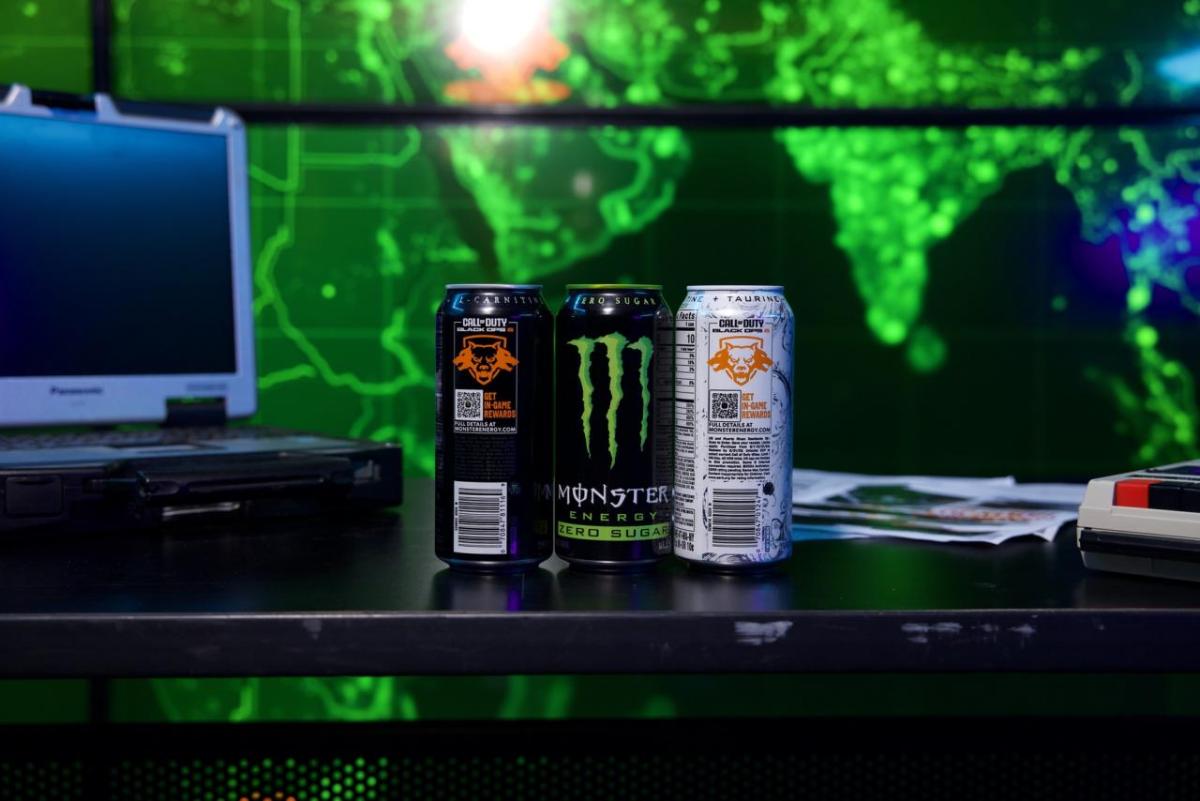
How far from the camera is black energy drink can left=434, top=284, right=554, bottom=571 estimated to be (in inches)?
29.8

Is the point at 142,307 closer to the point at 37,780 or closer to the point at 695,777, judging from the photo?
the point at 37,780

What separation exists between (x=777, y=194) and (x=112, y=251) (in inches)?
50.2

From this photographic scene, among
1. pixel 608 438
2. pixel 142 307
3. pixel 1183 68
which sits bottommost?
pixel 608 438

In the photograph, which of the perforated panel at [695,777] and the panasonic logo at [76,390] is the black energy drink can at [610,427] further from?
the panasonic logo at [76,390]

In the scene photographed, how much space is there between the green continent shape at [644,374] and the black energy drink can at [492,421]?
0.06 meters

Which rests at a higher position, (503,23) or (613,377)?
(503,23)

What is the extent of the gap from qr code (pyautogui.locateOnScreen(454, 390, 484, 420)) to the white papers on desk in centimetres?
32

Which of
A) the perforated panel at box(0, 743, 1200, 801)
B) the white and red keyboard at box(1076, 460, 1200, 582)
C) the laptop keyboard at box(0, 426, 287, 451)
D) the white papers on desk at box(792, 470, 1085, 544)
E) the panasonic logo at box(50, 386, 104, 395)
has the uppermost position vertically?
the panasonic logo at box(50, 386, 104, 395)

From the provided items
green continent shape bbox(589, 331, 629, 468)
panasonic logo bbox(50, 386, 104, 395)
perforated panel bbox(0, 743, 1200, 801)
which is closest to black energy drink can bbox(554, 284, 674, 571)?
green continent shape bbox(589, 331, 629, 468)

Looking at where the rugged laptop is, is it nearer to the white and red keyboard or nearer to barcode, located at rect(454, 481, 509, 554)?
barcode, located at rect(454, 481, 509, 554)

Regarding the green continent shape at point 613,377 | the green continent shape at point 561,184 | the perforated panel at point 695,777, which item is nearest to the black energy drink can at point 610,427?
the green continent shape at point 613,377

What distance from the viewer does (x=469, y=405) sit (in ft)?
2.49

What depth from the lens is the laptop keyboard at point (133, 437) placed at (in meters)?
1.07

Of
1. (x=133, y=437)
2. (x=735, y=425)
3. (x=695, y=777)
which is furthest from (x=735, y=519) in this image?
(x=133, y=437)
